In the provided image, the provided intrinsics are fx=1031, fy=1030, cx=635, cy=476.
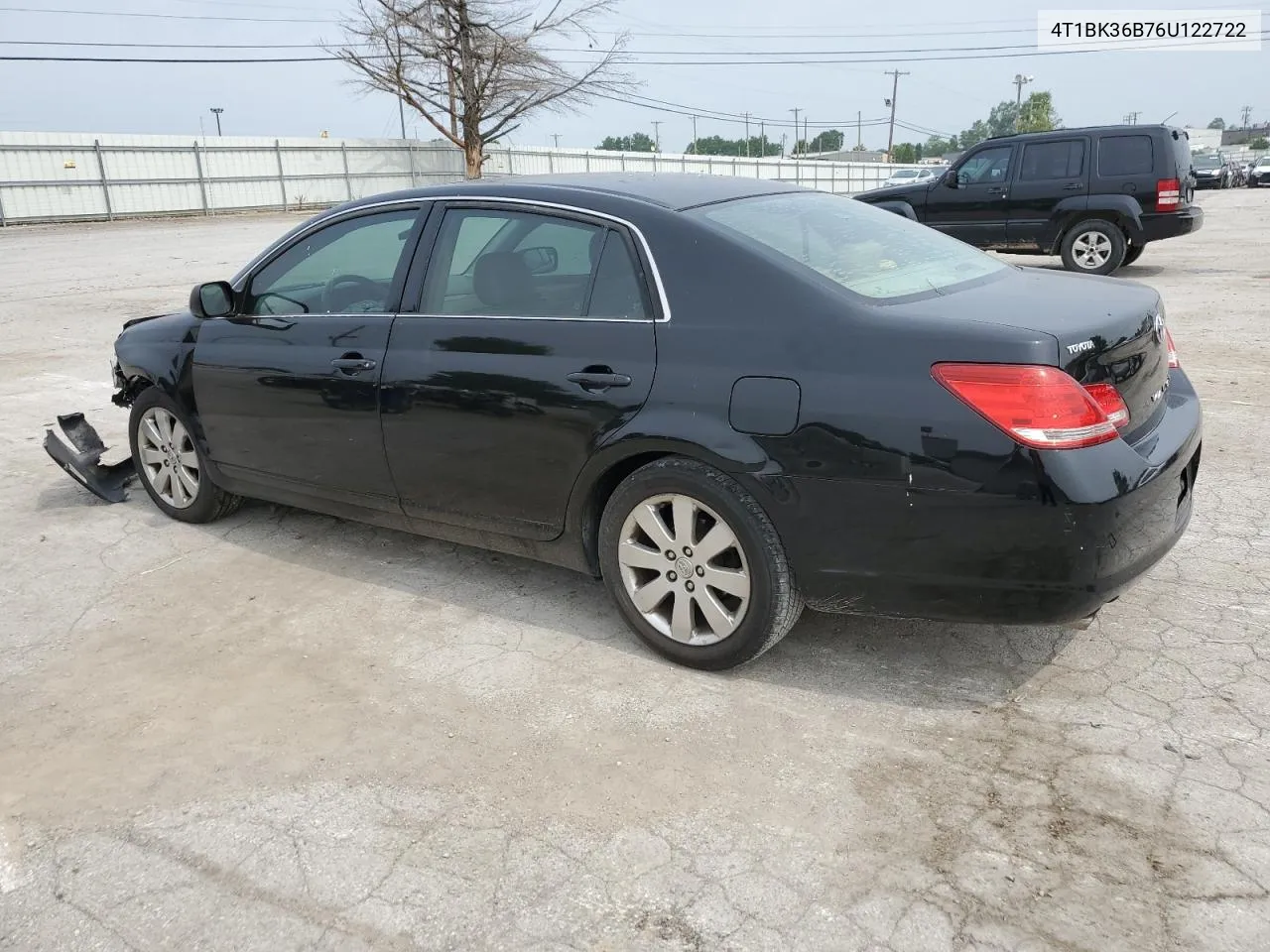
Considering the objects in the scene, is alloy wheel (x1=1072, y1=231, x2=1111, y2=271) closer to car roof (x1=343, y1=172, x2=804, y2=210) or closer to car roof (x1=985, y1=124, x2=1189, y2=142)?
car roof (x1=985, y1=124, x2=1189, y2=142)

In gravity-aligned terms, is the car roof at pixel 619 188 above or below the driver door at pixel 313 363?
above

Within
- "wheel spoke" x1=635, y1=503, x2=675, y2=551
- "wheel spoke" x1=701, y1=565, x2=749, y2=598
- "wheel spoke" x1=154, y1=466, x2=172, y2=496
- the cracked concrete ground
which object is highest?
"wheel spoke" x1=635, y1=503, x2=675, y2=551

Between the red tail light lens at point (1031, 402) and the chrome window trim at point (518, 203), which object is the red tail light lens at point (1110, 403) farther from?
the chrome window trim at point (518, 203)

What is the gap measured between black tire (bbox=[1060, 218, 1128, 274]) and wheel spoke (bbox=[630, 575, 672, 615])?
11.4 metres

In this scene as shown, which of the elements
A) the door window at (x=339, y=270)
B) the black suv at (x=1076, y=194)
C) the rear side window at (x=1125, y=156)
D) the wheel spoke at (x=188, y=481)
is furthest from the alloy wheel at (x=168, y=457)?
the rear side window at (x=1125, y=156)

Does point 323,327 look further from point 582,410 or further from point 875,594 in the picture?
point 875,594

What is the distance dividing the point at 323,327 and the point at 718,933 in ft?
9.65

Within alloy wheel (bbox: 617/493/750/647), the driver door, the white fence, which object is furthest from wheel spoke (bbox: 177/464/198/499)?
the white fence

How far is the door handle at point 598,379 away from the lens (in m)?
3.35

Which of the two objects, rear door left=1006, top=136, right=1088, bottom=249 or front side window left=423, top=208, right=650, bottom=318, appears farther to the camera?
rear door left=1006, top=136, right=1088, bottom=249

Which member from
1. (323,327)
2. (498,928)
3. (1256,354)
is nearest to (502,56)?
(1256,354)

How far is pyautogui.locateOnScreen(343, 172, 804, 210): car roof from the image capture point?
362 cm

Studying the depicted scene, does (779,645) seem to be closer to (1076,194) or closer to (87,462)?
(87,462)

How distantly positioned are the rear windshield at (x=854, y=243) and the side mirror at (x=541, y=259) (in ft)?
1.78
